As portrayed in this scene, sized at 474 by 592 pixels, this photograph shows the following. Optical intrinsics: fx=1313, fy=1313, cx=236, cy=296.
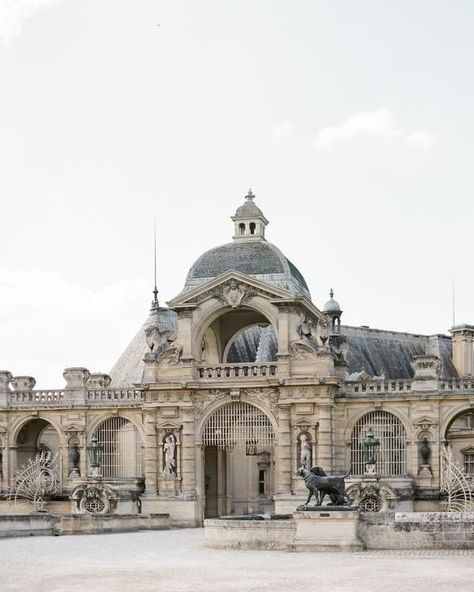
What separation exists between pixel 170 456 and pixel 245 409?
3685mm

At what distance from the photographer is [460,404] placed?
5322 cm

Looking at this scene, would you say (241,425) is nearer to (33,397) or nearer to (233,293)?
(233,293)

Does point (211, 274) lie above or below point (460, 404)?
above

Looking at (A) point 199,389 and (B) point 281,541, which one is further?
(A) point 199,389

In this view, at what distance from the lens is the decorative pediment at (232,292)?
176 feet

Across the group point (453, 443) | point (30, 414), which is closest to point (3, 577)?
point (30, 414)

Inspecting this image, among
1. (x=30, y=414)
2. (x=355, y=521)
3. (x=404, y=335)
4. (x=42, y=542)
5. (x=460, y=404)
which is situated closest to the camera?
(x=355, y=521)

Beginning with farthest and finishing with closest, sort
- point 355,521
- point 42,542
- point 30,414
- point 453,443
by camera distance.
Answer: point 453,443
point 30,414
point 42,542
point 355,521

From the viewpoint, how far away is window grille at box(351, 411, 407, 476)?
54.2 m

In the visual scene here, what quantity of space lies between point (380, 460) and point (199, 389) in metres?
8.10

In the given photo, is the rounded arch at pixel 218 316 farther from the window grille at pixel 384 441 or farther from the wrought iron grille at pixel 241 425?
the window grille at pixel 384 441

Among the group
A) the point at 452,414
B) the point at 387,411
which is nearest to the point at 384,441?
the point at 387,411

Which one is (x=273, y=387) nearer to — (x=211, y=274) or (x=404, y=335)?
(x=211, y=274)

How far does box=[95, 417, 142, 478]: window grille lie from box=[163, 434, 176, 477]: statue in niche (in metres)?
3.87
